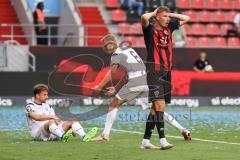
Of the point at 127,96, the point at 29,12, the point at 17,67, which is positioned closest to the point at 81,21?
the point at 29,12

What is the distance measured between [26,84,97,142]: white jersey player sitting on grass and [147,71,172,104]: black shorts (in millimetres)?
1968

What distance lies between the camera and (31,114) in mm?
14477

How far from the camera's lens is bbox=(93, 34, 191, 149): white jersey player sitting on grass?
48.5ft

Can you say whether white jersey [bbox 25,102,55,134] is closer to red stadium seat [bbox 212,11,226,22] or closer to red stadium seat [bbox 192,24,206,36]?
red stadium seat [bbox 192,24,206,36]

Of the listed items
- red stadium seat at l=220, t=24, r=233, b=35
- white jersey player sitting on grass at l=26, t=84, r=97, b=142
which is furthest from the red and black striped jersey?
red stadium seat at l=220, t=24, r=233, b=35

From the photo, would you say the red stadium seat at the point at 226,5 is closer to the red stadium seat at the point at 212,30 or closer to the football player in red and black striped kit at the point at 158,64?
the red stadium seat at the point at 212,30

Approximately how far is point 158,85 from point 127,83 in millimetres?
3100

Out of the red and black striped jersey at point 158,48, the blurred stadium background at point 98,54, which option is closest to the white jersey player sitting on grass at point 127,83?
the red and black striped jersey at point 158,48

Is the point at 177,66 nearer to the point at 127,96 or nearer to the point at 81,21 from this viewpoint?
the point at 81,21

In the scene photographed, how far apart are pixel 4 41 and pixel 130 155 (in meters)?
19.6

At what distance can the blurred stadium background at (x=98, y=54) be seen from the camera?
27.7 metres

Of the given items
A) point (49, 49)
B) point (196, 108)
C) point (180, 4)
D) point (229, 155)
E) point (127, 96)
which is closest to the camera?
point (229, 155)

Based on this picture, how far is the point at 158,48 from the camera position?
1326 cm

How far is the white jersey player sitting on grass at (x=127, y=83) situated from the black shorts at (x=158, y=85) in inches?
58.9
